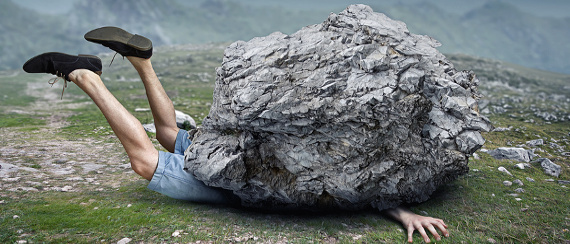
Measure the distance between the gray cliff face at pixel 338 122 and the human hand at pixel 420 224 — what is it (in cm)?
25

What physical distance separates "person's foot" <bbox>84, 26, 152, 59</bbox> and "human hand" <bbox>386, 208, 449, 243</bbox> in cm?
592

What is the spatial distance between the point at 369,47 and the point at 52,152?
8.93 metres

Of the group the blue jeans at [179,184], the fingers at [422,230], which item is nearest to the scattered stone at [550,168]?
the fingers at [422,230]

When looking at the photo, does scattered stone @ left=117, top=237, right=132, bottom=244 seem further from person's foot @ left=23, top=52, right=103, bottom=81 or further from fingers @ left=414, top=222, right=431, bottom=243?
fingers @ left=414, top=222, right=431, bottom=243

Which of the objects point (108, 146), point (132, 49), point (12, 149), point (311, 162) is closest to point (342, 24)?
point (311, 162)

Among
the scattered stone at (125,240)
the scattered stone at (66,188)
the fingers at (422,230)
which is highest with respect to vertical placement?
the scattered stone at (66,188)

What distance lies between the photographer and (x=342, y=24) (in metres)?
6.27

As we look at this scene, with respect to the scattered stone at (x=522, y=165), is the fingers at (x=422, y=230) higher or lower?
lower

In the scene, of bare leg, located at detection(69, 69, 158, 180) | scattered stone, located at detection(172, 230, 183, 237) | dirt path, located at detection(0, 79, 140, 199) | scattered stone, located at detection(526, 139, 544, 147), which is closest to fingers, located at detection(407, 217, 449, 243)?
scattered stone, located at detection(172, 230, 183, 237)

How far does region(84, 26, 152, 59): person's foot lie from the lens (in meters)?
6.38

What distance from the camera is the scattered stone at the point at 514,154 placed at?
9.40m

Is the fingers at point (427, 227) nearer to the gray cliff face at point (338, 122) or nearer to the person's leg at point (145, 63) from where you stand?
the gray cliff face at point (338, 122)

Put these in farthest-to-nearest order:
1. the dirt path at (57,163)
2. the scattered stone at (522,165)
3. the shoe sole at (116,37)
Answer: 1. the scattered stone at (522,165)
2. the dirt path at (57,163)
3. the shoe sole at (116,37)

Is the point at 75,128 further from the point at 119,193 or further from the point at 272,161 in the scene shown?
the point at 272,161
